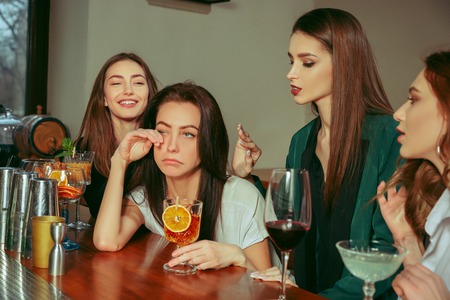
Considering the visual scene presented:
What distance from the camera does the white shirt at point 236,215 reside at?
2.12 meters

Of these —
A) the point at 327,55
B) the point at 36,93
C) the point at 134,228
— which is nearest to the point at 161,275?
the point at 134,228

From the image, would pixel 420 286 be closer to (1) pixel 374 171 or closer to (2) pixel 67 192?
(1) pixel 374 171

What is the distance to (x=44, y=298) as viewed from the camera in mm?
1386

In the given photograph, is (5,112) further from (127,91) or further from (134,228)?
(134,228)

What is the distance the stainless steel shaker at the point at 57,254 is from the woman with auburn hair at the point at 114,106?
3.71 ft

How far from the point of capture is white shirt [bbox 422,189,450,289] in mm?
1499

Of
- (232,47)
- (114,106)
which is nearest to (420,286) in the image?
(114,106)

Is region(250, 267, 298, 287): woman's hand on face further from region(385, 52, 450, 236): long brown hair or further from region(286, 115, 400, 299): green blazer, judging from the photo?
region(286, 115, 400, 299): green blazer

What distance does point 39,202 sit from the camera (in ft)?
5.65

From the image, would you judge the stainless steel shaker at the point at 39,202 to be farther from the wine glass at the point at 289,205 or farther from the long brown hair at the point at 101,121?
the long brown hair at the point at 101,121

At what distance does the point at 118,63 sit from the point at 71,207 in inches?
27.0

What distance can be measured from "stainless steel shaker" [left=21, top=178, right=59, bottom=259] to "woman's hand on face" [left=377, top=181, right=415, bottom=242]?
0.86 meters

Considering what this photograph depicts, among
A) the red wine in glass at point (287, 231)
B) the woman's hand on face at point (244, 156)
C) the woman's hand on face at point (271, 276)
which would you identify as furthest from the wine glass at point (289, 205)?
the woman's hand on face at point (244, 156)

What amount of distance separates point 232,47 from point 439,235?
3.51 m
